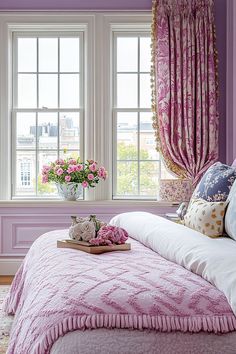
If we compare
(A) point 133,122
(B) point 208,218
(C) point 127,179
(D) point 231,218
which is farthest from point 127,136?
(D) point 231,218

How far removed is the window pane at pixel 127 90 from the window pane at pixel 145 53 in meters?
0.14

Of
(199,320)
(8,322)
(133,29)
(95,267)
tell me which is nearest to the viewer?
(199,320)

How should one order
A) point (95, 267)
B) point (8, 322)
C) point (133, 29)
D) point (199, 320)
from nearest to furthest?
point (199, 320) < point (95, 267) < point (8, 322) < point (133, 29)

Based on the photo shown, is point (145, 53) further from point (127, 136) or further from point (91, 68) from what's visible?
point (127, 136)

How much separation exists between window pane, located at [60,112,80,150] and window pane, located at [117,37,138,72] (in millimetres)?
701

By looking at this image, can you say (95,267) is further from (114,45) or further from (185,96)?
(114,45)

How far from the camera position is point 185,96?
548 centimetres

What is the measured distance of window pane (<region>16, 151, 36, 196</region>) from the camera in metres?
5.75

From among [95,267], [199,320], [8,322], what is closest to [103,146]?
[8,322]

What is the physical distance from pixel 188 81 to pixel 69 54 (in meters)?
1.26

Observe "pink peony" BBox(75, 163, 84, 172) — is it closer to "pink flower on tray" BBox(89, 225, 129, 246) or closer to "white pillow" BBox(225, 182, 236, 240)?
"white pillow" BBox(225, 182, 236, 240)

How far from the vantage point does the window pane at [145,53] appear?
5.76m

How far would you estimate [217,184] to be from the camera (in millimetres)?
3359

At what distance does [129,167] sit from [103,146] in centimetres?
36
